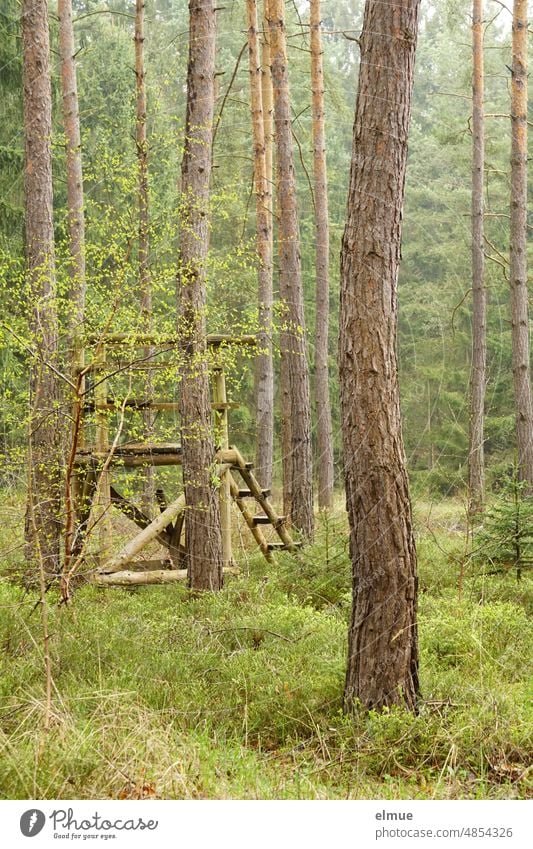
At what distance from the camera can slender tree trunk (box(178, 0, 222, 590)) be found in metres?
8.82

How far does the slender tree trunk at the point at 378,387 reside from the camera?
550 cm

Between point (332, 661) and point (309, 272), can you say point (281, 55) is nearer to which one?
point (332, 661)

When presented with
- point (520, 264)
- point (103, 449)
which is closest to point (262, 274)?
point (520, 264)

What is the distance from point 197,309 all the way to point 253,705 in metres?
4.05

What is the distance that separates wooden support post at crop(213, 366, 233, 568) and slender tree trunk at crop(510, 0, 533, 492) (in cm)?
689

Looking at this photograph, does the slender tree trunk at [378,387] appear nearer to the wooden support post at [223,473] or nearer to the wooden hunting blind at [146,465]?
the wooden hunting blind at [146,465]

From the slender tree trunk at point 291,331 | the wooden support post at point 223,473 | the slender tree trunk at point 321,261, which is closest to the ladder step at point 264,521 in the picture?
the wooden support post at point 223,473

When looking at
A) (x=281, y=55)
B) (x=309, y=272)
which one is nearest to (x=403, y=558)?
(x=281, y=55)

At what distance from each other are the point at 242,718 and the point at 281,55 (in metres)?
10.9

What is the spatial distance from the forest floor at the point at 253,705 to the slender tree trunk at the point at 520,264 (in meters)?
7.38

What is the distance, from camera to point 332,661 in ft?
20.6

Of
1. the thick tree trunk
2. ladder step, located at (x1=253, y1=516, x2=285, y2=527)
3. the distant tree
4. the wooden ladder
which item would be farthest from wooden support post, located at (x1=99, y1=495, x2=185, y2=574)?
the thick tree trunk
